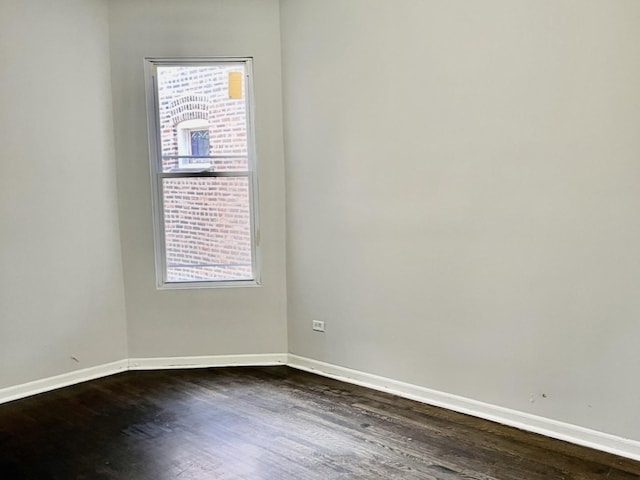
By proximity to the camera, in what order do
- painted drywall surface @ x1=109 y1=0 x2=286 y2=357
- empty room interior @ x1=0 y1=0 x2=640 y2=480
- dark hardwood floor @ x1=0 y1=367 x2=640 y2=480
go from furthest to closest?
painted drywall surface @ x1=109 y1=0 x2=286 y2=357 → empty room interior @ x1=0 y1=0 x2=640 y2=480 → dark hardwood floor @ x1=0 y1=367 x2=640 y2=480

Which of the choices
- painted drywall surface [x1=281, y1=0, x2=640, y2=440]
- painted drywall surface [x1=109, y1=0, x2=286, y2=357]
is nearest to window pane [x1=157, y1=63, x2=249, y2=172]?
painted drywall surface [x1=109, y1=0, x2=286, y2=357]

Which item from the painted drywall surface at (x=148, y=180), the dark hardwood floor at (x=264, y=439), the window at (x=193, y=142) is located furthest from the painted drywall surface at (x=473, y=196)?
the window at (x=193, y=142)

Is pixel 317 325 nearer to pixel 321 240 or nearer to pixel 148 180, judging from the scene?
pixel 321 240

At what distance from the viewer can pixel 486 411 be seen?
2789 mm

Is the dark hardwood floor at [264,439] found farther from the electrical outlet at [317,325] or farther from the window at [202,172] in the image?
the window at [202,172]

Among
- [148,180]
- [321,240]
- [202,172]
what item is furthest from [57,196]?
[321,240]

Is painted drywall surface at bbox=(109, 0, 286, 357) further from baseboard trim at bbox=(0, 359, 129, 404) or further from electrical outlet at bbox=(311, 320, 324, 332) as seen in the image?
electrical outlet at bbox=(311, 320, 324, 332)

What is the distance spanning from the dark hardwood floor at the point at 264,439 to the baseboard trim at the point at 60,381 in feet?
0.28

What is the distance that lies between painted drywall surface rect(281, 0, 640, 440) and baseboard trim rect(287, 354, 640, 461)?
50 millimetres

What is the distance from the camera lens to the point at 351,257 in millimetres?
3334

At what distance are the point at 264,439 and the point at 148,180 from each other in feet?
7.11

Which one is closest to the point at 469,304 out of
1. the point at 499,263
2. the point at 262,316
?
the point at 499,263

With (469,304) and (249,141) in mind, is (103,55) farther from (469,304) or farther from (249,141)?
(469,304)

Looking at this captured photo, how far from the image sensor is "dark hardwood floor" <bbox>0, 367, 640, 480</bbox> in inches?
88.6
